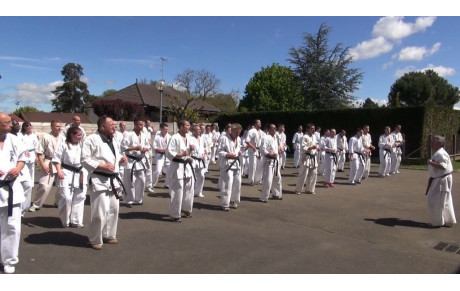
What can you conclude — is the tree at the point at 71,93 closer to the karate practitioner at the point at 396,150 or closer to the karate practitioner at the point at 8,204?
the karate practitioner at the point at 396,150

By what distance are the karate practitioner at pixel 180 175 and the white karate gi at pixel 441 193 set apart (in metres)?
4.74

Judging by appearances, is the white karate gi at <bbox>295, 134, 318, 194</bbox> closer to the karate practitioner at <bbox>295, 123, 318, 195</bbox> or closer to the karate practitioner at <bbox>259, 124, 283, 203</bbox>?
the karate practitioner at <bbox>295, 123, 318, 195</bbox>

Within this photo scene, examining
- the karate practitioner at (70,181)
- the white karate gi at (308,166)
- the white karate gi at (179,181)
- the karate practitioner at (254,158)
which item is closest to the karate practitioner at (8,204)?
the karate practitioner at (70,181)

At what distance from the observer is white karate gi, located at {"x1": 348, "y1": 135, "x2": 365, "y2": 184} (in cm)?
1299

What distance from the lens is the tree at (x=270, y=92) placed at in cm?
4819

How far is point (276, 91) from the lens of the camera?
49.4m

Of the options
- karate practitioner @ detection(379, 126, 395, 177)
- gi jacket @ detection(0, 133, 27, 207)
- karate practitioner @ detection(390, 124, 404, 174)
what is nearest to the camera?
gi jacket @ detection(0, 133, 27, 207)

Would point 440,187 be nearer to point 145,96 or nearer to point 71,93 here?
point 145,96

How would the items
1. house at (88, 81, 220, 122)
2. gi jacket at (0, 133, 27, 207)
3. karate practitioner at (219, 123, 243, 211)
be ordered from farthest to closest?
1. house at (88, 81, 220, 122)
2. karate practitioner at (219, 123, 243, 211)
3. gi jacket at (0, 133, 27, 207)

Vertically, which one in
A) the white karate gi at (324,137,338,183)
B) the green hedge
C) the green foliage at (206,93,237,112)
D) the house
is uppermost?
the green foliage at (206,93,237,112)

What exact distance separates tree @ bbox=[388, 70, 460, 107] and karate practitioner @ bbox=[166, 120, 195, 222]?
2099 inches

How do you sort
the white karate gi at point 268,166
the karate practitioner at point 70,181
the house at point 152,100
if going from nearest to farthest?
the karate practitioner at point 70,181, the white karate gi at point 268,166, the house at point 152,100

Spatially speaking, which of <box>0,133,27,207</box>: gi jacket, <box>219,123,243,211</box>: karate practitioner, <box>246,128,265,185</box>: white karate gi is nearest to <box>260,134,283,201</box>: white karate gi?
<box>219,123,243,211</box>: karate practitioner

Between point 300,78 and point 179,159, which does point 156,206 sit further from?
point 300,78
